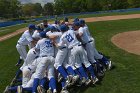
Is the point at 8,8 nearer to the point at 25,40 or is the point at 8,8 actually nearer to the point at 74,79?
the point at 25,40

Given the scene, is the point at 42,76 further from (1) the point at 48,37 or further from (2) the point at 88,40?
(2) the point at 88,40

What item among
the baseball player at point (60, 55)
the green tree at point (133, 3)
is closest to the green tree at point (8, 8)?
the green tree at point (133, 3)

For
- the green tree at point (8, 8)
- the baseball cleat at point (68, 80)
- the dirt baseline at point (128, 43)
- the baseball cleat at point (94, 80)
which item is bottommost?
the green tree at point (8, 8)

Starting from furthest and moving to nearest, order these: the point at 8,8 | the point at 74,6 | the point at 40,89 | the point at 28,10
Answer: the point at 28,10 < the point at 8,8 < the point at 74,6 < the point at 40,89

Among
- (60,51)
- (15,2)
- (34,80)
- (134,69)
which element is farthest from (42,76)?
(15,2)

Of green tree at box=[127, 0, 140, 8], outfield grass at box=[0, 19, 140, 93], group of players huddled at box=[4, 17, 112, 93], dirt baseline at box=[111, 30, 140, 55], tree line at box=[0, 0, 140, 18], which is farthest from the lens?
tree line at box=[0, 0, 140, 18]

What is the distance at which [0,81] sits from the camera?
12930 mm

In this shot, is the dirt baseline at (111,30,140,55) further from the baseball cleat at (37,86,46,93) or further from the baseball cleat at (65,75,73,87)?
the baseball cleat at (37,86,46,93)

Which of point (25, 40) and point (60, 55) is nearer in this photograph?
point (60, 55)

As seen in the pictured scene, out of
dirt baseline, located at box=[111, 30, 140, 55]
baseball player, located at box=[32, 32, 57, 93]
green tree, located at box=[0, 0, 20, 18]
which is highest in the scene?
baseball player, located at box=[32, 32, 57, 93]

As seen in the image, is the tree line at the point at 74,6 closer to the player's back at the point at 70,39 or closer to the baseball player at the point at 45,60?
the player's back at the point at 70,39

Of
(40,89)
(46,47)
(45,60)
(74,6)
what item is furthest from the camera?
(74,6)

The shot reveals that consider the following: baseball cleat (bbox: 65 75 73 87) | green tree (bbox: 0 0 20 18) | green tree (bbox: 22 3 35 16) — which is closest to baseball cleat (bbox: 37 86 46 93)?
baseball cleat (bbox: 65 75 73 87)

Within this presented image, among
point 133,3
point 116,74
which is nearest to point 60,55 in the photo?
point 116,74
